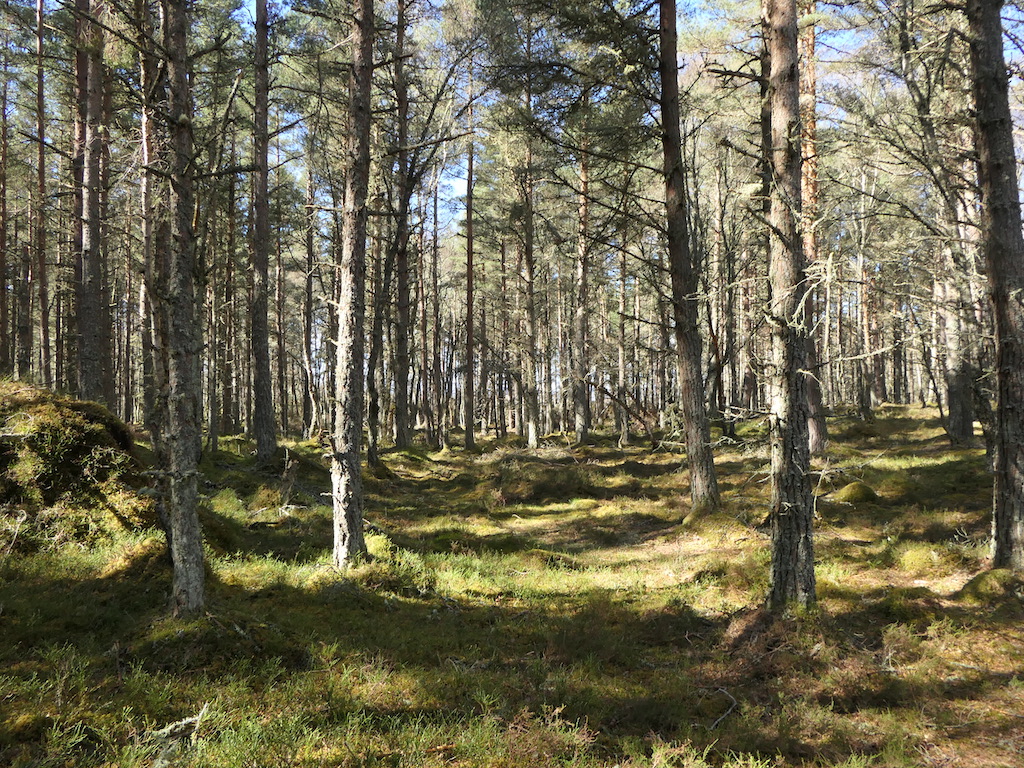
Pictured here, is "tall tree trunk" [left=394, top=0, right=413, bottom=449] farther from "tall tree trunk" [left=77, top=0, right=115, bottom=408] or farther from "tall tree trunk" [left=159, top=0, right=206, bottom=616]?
"tall tree trunk" [left=159, top=0, right=206, bottom=616]

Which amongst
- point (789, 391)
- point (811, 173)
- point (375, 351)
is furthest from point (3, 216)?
point (811, 173)

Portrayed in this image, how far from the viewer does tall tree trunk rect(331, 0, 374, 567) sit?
22.5ft

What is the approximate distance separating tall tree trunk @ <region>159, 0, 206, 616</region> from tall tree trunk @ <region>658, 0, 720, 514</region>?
7.36m

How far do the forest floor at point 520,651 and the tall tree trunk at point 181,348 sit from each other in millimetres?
467

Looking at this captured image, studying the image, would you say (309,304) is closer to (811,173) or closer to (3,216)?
(3,216)

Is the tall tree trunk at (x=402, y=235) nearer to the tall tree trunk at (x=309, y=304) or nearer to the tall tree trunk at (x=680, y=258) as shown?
the tall tree trunk at (x=309, y=304)

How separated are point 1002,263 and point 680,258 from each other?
4.28 meters

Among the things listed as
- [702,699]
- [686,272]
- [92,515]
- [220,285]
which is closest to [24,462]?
[92,515]

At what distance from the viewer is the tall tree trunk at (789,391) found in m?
5.72

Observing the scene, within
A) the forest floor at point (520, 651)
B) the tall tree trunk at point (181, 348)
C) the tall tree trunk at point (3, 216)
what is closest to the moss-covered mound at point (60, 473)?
the forest floor at point (520, 651)

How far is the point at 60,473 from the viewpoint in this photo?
243 inches

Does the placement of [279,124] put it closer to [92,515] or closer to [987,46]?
→ [92,515]

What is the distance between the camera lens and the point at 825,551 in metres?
7.88

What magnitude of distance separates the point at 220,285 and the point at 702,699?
68.7 ft
